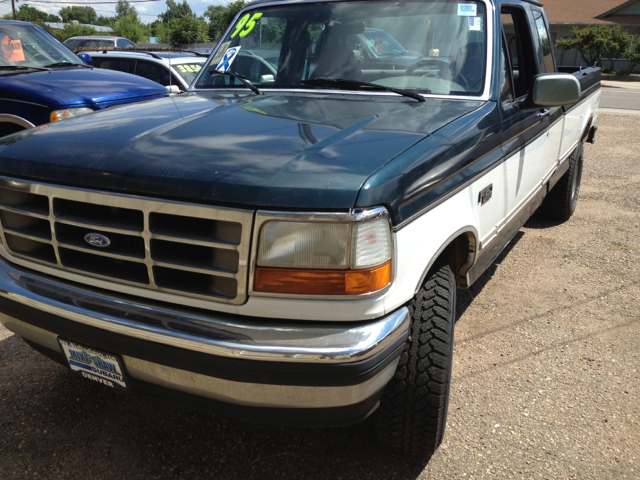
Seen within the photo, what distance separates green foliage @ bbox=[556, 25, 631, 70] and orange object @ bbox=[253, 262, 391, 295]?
31901 mm

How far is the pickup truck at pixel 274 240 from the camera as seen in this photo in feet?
5.87

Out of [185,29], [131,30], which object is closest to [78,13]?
[131,30]

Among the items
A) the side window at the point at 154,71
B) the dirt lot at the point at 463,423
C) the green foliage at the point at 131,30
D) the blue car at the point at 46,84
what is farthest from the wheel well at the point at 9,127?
the green foliage at the point at 131,30

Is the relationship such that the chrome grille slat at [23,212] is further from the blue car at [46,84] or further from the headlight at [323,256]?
the blue car at [46,84]

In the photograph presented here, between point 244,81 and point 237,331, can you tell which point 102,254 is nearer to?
point 237,331

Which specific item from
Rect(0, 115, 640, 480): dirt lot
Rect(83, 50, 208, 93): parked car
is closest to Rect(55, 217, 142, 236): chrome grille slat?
Rect(0, 115, 640, 480): dirt lot

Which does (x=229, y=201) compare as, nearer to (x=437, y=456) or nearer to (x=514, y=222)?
(x=437, y=456)

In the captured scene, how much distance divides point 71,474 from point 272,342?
1245 mm

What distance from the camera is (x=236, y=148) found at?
2.05 m

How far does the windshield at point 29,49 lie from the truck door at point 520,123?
5003 mm

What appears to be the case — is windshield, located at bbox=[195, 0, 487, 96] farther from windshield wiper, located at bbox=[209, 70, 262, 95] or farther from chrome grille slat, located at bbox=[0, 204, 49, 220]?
chrome grille slat, located at bbox=[0, 204, 49, 220]

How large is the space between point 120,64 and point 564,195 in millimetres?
7138

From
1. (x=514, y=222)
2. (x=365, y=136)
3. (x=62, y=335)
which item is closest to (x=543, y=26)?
(x=514, y=222)

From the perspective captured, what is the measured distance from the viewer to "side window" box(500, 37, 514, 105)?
9.67 feet
